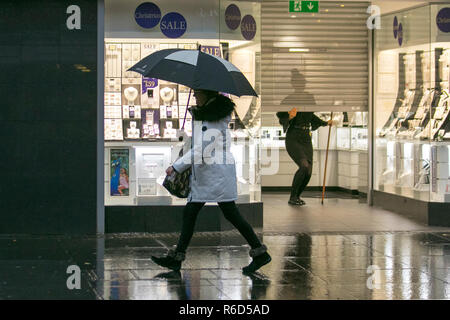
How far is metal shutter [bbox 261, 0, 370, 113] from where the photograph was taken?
13328 millimetres

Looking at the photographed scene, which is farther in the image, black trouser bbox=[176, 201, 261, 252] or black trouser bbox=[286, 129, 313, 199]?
black trouser bbox=[286, 129, 313, 199]

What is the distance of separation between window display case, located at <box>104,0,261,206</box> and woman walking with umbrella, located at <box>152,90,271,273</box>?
280 cm

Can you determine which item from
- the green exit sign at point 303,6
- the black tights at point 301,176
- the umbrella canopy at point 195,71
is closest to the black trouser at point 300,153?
the black tights at point 301,176

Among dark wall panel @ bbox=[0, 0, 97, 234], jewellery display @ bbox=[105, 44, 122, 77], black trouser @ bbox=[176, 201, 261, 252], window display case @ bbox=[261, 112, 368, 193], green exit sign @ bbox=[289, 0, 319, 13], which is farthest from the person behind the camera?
window display case @ bbox=[261, 112, 368, 193]

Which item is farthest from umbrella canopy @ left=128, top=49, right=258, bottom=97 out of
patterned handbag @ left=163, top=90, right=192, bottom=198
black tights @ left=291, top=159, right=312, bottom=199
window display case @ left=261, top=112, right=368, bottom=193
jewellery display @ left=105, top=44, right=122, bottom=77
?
window display case @ left=261, top=112, right=368, bottom=193

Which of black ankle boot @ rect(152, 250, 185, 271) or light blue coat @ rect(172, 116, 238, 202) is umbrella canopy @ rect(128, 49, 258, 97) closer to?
light blue coat @ rect(172, 116, 238, 202)

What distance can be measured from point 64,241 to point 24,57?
2.52 metres

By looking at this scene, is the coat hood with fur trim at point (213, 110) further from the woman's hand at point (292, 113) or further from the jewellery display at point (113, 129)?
the woman's hand at point (292, 113)

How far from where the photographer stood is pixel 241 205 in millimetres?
11242

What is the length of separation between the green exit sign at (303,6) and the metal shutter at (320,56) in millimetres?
159

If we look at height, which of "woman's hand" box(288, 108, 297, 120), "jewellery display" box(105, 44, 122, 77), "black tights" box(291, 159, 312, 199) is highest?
"jewellery display" box(105, 44, 122, 77)

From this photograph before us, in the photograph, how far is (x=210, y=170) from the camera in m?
8.09

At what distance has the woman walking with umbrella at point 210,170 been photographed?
809cm
